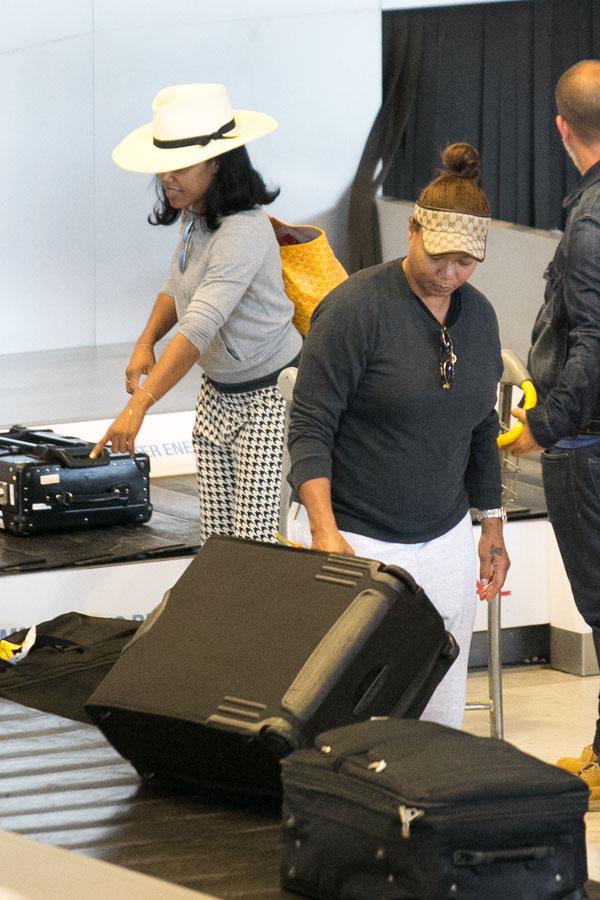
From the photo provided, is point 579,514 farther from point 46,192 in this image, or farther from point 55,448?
point 46,192

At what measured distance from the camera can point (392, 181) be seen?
907 centimetres

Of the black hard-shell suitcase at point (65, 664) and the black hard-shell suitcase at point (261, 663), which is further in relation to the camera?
the black hard-shell suitcase at point (65, 664)

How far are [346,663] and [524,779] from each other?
426 mm

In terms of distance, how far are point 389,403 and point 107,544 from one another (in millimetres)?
2199

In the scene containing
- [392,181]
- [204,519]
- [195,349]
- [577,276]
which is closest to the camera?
[577,276]

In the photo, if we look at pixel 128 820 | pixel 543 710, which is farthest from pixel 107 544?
pixel 128 820

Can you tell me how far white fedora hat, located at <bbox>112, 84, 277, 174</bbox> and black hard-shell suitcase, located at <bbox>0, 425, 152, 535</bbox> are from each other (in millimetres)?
1147

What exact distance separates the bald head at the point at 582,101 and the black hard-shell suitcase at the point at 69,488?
2.06 metres

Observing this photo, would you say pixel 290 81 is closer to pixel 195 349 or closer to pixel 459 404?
pixel 195 349

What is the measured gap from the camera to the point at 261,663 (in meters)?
2.30

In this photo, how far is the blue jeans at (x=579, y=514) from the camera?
10.4 ft

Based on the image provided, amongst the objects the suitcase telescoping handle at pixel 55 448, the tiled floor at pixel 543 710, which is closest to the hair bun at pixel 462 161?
the tiled floor at pixel 543 710

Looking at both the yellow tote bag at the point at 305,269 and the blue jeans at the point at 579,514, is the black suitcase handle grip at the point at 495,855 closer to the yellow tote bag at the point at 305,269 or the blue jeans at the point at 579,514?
the blue jeans at the point at 579,514

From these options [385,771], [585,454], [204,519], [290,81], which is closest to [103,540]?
[204,519]
